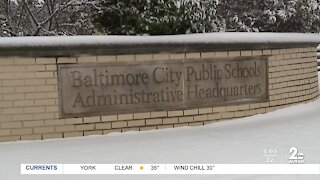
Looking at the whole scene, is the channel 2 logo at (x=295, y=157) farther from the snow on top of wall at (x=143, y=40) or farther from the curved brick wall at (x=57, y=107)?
the snow on top of wall at (x=143, y=40)

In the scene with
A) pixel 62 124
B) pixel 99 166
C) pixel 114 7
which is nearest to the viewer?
pixel 99 166

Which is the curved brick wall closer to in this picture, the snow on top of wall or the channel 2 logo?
the snow on top of wall

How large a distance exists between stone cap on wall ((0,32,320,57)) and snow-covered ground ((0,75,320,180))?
1093mm

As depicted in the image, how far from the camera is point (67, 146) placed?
18.0 ft

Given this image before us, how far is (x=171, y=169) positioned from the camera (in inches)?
171

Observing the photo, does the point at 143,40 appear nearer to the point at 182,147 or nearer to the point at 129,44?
the point at 129,44

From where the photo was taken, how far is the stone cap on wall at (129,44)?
18.8 ft

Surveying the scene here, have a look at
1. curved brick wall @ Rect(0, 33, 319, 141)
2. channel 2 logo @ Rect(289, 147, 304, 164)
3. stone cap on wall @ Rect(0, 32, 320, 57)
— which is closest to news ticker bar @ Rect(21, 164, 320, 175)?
channel 2 logo @ Rect(289, 147, 304, 164)

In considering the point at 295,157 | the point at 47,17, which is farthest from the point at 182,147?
the point at 47,17

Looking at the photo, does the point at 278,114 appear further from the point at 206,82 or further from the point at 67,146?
the point at 67,146

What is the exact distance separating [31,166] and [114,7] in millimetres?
3048

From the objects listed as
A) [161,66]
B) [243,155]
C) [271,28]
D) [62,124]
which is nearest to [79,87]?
[62,124]

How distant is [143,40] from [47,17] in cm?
340

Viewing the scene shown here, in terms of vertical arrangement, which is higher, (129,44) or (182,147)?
(129,44)
